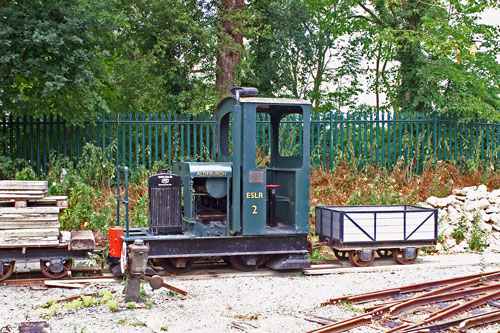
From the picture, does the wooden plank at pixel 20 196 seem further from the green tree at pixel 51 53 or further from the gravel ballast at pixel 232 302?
the green tree at pixel 51 53

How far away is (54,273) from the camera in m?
9.13

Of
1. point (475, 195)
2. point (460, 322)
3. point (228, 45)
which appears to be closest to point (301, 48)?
point (228, 45)

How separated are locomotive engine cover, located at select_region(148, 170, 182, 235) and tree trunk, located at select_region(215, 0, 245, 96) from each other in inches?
356

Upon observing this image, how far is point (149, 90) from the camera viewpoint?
17.4 m

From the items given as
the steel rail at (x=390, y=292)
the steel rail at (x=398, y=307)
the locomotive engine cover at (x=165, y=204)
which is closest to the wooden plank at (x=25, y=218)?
the locomotive engine cover at (x=165, y=204)

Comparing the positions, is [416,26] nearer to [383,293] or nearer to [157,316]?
[383,293]

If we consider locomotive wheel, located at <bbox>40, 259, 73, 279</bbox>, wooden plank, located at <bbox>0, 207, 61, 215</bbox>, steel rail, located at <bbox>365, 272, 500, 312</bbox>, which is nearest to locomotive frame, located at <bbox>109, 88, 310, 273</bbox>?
locomotive wheel, located at <bbox>40, 259, 73, 279</bbox>

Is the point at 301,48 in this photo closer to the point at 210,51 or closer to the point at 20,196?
the point at 210,51

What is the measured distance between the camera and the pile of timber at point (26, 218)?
8.80 m

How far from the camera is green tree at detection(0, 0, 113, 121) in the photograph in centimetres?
1194

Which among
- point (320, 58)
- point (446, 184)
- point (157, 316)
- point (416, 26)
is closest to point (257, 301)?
point (157, 316)

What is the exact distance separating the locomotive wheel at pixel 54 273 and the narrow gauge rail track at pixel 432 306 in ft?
13.3

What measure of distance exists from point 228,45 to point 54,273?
1104cm

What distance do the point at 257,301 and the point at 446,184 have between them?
9.18m
